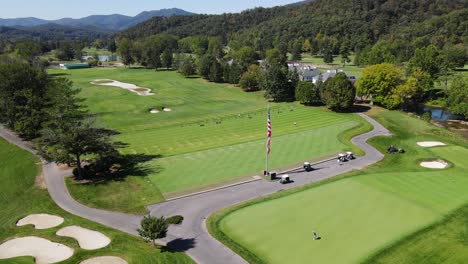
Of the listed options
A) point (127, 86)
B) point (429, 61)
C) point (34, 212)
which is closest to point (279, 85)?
point (429, 61)

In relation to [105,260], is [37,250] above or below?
below

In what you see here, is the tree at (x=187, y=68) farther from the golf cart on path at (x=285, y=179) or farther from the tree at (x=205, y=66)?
the golf cart on path at (x=285, y=179)

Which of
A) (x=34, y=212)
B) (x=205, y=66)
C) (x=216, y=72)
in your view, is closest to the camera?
(x=34, y=212)

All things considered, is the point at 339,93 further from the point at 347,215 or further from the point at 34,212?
the point at 34,212

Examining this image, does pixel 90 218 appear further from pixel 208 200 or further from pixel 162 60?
pixel 162 60

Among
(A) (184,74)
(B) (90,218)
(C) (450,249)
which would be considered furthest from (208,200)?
(A) (184,74)

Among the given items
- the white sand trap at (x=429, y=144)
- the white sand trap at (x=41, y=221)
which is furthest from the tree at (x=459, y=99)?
the white sand trap at (x=41, y=221)

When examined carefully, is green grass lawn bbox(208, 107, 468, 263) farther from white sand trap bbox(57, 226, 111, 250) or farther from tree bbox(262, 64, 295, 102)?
tree bbox(262, 64, 295, 102)

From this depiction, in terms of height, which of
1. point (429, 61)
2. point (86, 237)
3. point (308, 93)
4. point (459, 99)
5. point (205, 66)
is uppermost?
point (429, 61)
